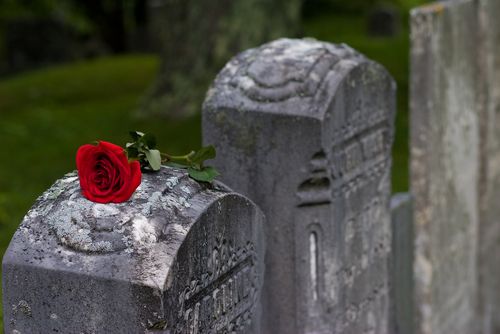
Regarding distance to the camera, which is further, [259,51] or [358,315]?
[358,315]

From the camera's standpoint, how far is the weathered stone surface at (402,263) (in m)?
5.44

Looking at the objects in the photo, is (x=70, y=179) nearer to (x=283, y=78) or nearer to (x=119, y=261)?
(x=119, y=261)

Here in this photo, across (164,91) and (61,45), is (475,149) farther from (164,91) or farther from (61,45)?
(61,45)

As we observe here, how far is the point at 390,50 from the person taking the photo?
16.1 m

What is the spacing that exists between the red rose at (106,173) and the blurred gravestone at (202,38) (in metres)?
7.68

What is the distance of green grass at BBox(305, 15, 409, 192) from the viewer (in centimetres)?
980

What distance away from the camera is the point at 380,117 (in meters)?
4.81

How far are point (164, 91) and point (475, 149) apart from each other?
5.35 m

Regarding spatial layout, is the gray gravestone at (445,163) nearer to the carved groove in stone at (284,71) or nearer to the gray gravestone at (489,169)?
the gray gravestone at (489,169)

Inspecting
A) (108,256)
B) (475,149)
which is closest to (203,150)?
(108,256)

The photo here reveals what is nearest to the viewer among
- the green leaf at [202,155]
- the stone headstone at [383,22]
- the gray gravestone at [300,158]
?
the green leaf at [202,155]

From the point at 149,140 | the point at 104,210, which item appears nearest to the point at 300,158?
the point at 149,140

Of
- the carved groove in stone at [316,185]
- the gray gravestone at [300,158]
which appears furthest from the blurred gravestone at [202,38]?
the carved groove in stone at [316,185]

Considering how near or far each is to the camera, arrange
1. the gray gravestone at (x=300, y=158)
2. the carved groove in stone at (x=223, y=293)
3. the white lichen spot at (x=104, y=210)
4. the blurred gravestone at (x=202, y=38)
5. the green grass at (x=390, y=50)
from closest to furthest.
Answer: the white lichen spot at (x=104, y=210) → the carved groove in stone at (x=223, y=293) → the gray gravestone at (x=300, y=158) → the green grass at (x=390, y=50) → the blurred gravestone at (x=202, y=38)
